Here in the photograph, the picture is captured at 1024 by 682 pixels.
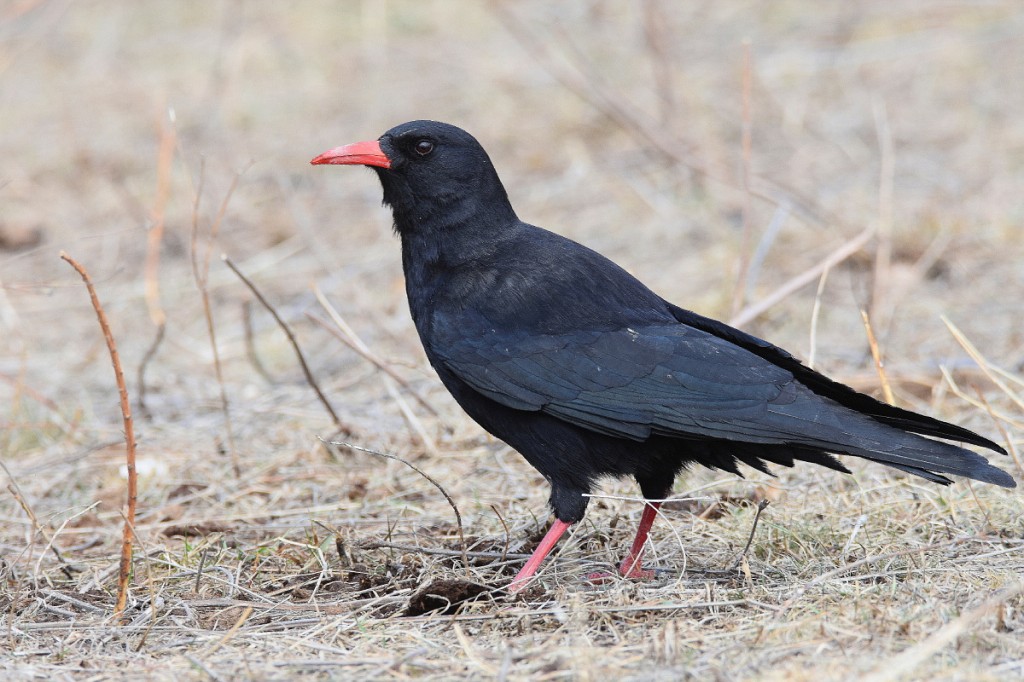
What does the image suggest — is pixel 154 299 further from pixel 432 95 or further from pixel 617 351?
pixel 432 95

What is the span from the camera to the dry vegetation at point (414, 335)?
3477 mm

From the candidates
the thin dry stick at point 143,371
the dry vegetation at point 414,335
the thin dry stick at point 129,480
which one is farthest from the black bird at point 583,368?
the thin dry stick at point 143,371

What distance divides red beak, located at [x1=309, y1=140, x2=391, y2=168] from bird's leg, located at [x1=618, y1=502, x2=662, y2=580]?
1626 mm

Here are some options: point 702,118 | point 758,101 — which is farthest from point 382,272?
point 758,101

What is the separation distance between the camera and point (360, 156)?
4.39 meters

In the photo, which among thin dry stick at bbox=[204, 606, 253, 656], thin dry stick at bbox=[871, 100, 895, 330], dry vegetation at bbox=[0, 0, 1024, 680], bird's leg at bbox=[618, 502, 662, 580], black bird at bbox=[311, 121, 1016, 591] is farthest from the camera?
thin dry stick at bbox=[871, 100, 895, 330]

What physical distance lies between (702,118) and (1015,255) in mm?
3470

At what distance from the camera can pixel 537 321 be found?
13.6ft

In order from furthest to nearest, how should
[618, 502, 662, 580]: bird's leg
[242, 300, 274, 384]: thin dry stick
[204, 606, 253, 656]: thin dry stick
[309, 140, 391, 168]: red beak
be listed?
[242, 300, 274, 384]: thin dry stick
[309, 140, 391, 168]: red beak
[618, 502, 662, 580]: bird's leg
[204, 606, 253, 656]: thin dry stick

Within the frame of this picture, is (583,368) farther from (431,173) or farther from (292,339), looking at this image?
(292,339)

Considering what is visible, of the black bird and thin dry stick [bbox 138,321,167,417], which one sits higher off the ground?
the black bird

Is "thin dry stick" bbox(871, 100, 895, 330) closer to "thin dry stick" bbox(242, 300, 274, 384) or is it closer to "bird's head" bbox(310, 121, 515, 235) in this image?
"bird's head" bbox(310, 121, 515, 235)

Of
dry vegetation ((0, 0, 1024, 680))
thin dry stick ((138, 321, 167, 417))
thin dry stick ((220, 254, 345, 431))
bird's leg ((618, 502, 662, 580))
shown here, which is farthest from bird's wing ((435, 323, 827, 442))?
thin dry stick ((138, 321, 167, 417))

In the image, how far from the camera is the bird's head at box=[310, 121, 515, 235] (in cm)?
443
